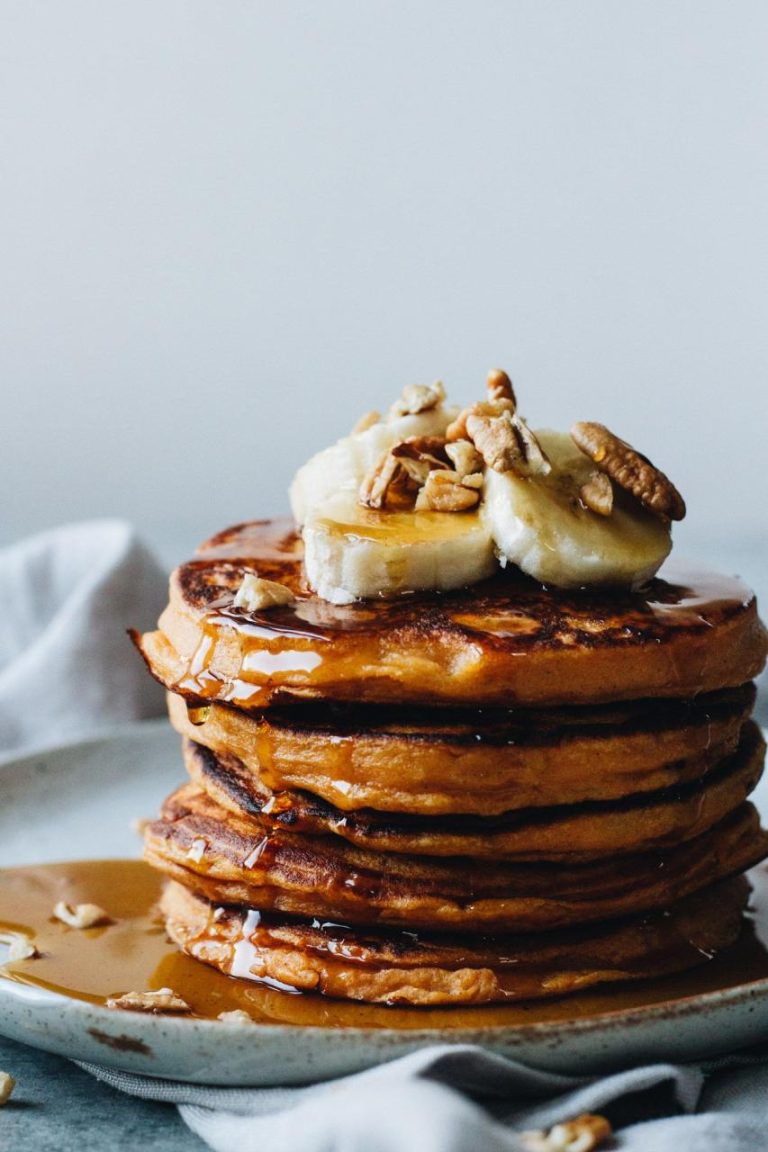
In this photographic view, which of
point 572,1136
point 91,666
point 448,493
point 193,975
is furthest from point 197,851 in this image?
point 91,666

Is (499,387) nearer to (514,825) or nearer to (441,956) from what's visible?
(514,825)

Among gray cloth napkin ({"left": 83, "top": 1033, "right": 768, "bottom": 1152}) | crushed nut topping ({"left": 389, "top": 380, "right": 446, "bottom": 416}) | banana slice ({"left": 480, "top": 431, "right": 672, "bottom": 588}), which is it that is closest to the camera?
gray cloth napkin ({"left": 83, "top": 1033, "right": 768, "bottom": 1152})

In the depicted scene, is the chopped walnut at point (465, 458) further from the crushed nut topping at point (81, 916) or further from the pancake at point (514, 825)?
the crushed nut topping at point (81, 916)

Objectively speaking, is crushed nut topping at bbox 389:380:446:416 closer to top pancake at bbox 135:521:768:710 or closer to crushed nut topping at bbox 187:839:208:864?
top pancake at bbox 135:521:768:710

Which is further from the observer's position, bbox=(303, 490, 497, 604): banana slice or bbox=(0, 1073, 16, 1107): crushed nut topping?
bbox=(303, 490, 497, 604): banana slice

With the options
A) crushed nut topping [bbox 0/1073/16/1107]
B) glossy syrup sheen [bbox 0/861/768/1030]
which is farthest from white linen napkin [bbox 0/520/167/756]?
crushed nut topping [bbox 0/1073/16/1107]

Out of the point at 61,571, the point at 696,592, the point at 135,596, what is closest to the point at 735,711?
the point at 696,592
